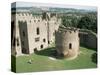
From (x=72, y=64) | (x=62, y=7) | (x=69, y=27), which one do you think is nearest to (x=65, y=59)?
(x=72, y=64)

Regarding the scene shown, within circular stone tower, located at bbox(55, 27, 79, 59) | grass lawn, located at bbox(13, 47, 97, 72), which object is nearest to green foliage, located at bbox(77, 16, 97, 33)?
circular stone tower, located at bbox(55, 27, 79, 59)

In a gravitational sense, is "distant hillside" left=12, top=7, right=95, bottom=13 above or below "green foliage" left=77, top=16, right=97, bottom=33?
above

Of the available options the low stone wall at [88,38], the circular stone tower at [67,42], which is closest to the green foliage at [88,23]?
the low stone wall at [88,38]

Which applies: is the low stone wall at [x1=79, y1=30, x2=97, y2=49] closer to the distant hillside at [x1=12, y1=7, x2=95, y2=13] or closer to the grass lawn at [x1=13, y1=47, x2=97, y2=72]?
the grass lawn at [x1=13, y1=47, x2=97, y2=72]

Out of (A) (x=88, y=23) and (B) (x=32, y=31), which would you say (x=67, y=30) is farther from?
(B) (x=32, y=31)

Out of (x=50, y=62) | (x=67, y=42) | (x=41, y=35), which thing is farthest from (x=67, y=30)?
(x=50, y=62)
